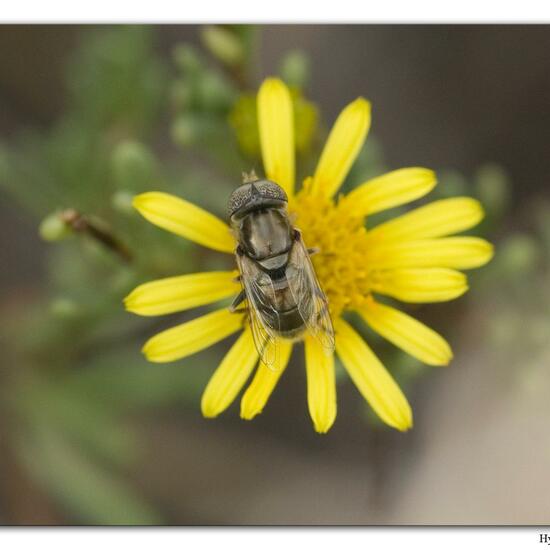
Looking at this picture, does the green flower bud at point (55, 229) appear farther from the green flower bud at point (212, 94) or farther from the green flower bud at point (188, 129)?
the green flower bud at point (212, 94)

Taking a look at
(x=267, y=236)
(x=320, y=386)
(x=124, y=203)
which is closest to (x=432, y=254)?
(x=320, y=386)

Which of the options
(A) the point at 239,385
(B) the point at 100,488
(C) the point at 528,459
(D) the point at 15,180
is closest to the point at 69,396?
(B) the point at 100,488

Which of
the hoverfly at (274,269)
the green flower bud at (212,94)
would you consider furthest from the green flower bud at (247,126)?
the hoverfly at (274,269)

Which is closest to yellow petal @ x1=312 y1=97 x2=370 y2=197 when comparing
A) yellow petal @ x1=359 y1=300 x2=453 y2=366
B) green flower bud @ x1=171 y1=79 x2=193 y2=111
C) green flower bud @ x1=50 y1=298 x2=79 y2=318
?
yellow petal @ x1=359 y1=300 x2=453 y2=366

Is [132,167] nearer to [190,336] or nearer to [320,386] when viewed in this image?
[190,336]

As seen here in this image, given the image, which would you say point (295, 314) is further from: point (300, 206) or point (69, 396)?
point (69, 396)

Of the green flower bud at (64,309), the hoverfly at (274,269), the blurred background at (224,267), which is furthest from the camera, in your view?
the blurred background at (224,267)

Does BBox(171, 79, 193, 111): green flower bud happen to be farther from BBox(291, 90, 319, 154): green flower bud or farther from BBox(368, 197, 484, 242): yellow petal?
BBox(368, 197, 484, 242): yellow petal

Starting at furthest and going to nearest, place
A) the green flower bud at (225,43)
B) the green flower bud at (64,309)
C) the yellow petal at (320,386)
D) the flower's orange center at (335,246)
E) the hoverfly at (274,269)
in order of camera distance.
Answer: the green flower bud at (225,43) < the green flower bud at (64,309) < the flower's orange center at (335,246) < the yellow petal at (320,386) < the hoverfly at (274,269)
